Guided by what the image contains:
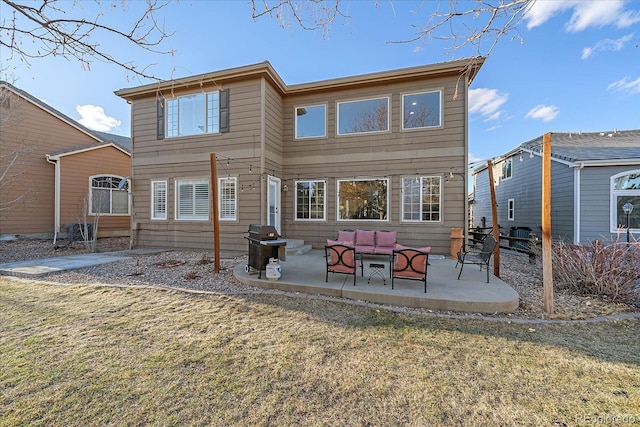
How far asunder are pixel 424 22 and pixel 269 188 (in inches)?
258

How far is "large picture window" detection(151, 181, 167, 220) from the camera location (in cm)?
972

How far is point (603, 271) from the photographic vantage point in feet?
15.8

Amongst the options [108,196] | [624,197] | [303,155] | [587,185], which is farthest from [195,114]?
[624,197]

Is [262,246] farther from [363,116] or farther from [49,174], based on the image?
[49,174]

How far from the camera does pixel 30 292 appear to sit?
4.82 meters

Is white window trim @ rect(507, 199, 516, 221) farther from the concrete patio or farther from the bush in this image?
the concrete patio

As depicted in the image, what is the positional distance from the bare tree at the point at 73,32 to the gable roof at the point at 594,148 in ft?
28.2

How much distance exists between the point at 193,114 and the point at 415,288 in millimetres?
8942

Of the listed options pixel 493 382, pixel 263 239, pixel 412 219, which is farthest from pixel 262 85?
pixel 493 382

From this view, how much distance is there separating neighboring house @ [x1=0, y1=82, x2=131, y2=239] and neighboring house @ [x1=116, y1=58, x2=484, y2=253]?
13.6ft

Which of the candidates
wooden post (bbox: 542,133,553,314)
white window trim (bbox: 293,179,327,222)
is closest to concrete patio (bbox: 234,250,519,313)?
wooden post (bbox: 542,133,553,314)

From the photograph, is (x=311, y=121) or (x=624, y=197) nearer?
(x=624, y=197)

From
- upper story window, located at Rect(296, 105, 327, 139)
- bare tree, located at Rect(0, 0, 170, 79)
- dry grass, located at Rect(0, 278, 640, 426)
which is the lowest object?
dry grass, located at Rect(0, 278, 640, 426)

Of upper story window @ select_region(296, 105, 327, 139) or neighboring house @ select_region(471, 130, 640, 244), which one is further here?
upper story window @ select_region(296, 105, 327, 139)
